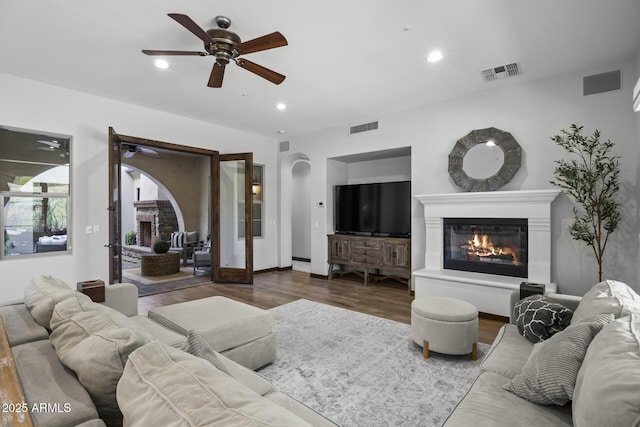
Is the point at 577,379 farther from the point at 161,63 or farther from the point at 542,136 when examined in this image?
the point at 161,63

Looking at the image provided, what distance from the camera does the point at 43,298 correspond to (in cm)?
177

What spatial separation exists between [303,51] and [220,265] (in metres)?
4.27

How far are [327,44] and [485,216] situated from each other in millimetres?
2975

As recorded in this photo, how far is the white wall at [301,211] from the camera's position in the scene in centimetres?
830

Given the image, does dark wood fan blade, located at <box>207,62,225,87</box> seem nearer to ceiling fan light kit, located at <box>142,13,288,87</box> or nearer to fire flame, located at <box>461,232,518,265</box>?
ceiling fan light kit, located at <box>142,13,288,87</box>

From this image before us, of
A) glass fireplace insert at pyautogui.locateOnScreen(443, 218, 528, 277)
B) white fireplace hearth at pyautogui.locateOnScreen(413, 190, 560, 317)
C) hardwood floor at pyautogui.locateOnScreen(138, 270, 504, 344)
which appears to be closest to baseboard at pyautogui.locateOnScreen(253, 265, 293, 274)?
hardwood floor at pyautogui.locateOnScreen(138, 270, 504, 344)

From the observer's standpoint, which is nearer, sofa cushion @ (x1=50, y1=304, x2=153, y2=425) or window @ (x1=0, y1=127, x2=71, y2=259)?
sofa cushion @ (x1=50, y1=304, x2=153, y2=425)

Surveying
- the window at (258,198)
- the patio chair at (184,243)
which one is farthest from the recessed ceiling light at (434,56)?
the patio chair at (184,243)

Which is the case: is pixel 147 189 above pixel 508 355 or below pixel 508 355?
above

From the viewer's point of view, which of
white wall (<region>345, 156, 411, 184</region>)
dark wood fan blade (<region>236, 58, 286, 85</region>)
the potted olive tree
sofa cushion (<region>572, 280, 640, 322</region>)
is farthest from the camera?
white wall (<region>345, 156, 411, 184</region>)

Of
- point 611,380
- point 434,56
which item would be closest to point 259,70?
point 434,56

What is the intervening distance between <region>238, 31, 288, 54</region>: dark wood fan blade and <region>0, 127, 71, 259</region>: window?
3271 millimetres

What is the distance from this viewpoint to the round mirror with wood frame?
4117mm

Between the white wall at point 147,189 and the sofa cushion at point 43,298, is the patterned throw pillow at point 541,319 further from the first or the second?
the white wall at point 147,189
